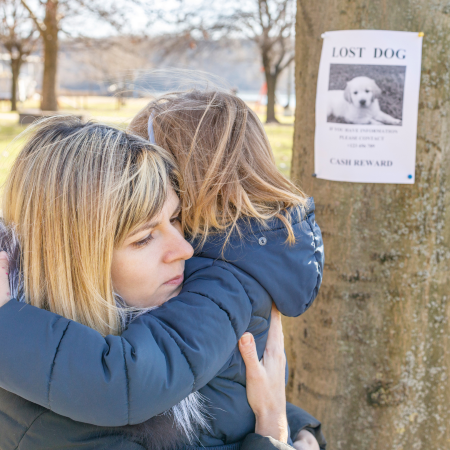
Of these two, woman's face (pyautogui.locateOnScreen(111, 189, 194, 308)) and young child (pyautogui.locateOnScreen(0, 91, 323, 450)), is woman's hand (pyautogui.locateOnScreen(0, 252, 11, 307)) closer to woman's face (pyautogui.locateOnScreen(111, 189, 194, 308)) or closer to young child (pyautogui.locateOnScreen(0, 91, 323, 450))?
young child (pyautogui.locateOnScreen(0, 91, 323, 450))

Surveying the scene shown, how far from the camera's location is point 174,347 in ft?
4.15

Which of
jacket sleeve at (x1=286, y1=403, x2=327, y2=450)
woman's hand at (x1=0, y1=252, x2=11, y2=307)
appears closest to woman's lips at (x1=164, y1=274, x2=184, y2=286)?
woman's hand at (x1=0, y1=252, x2=11, y2=307)

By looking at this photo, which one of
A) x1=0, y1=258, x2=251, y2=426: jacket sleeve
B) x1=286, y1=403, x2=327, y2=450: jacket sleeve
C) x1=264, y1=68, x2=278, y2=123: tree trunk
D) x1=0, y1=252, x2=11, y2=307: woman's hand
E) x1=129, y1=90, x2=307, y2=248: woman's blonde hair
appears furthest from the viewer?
x1=264, y1=68, x2=278, y2=123: tree trunk

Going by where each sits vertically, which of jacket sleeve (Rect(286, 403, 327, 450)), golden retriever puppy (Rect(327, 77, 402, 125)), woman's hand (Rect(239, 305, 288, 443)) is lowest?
jacket sleeve (Rect(286, 403, 327, 450))

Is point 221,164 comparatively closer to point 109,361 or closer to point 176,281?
point 176,281

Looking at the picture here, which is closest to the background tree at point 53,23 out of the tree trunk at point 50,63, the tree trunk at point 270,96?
the tree trunk at point 50,63

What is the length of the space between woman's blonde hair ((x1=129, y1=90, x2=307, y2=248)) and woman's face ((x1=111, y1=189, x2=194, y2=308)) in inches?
4.4

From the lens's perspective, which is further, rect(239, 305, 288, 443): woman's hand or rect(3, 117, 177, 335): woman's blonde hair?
rect(239, 305, 288, 443): woman's hand

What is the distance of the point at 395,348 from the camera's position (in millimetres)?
2057

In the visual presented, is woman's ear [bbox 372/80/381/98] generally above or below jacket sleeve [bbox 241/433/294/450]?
above

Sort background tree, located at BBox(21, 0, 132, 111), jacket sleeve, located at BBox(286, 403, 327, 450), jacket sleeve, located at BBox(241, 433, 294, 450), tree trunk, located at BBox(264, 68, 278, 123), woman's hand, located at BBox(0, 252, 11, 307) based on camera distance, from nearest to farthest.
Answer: woman's hand, located at BBox(0, 252, 11, 307), jacket sleeve, located at BBox(241, 433, 294, 450), jacket sleeve, located at BBox(286, 403, 327, 450), background tree, located at BBox(21, 0, 132, 111), tree trunk, located at BBox(264, 68, 278, 123)

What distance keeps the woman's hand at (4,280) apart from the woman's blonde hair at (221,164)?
535 mm

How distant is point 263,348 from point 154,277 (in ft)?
1.50

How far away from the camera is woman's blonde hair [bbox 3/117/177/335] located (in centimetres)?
137
